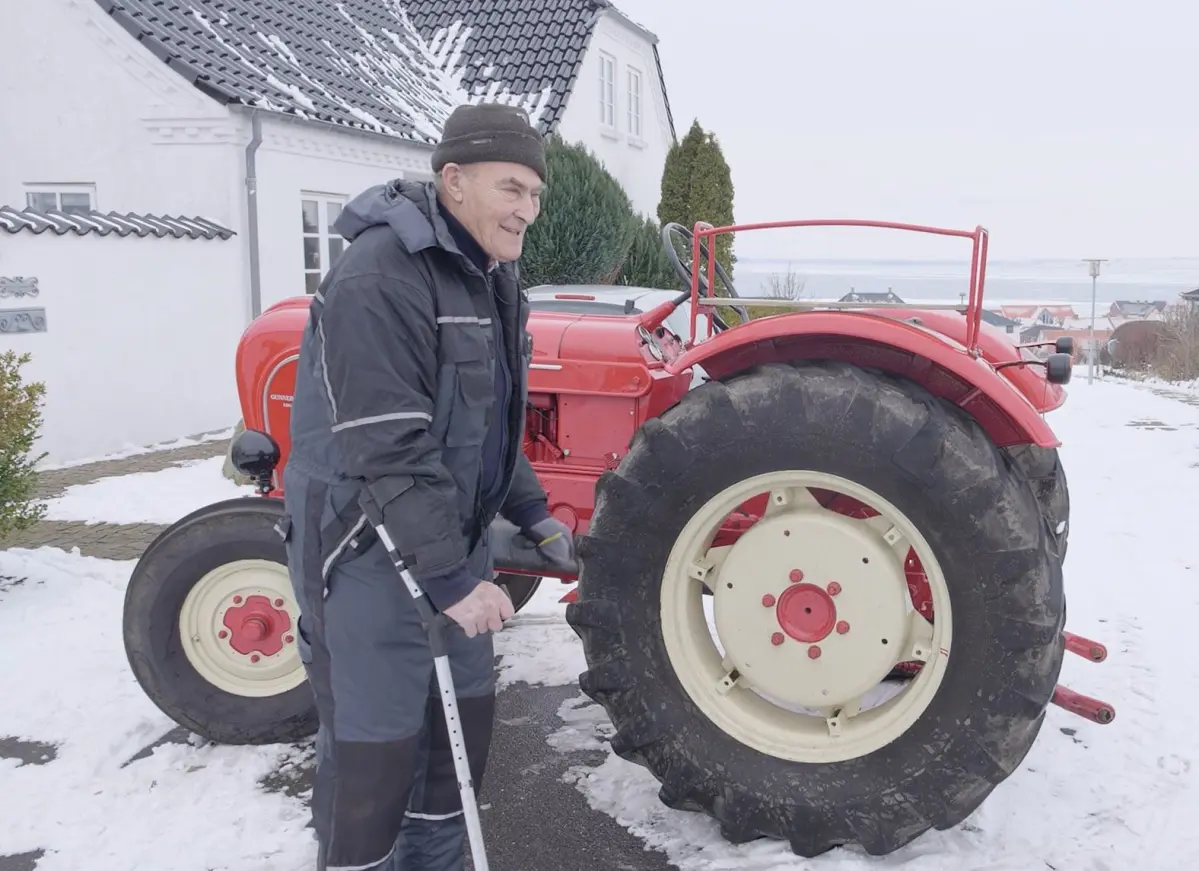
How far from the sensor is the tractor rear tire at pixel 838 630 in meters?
2.27

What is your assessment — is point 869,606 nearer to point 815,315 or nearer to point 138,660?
point 815,315

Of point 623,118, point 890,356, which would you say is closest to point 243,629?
point 890,356

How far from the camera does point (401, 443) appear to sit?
1717 millimetres

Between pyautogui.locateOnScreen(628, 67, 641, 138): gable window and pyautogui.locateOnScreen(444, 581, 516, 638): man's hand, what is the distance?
51.4 ft

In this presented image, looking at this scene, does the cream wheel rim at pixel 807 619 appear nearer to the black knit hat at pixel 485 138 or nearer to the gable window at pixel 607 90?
the black knit hat at pixel 485 138

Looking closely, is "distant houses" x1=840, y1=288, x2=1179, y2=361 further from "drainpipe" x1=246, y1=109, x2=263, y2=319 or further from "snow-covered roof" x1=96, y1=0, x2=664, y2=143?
"drainpipe" x1=246, y1=109, x2=263, y2=319

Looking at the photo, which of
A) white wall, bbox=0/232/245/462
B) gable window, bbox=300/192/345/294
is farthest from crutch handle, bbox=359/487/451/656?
gable window, bbox=300/192/345/294

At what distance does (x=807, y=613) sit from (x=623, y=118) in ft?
48.5

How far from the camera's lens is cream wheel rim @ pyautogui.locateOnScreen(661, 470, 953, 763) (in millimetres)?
2416

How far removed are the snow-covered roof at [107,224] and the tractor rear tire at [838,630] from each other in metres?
5.97

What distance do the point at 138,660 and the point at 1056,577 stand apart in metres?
2.59

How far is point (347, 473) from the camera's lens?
1.79m

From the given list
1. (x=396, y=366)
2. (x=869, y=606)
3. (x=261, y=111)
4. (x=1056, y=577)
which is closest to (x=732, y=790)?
(x=869, y=606)

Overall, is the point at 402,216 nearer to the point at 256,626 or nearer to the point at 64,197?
the point at 256,626
